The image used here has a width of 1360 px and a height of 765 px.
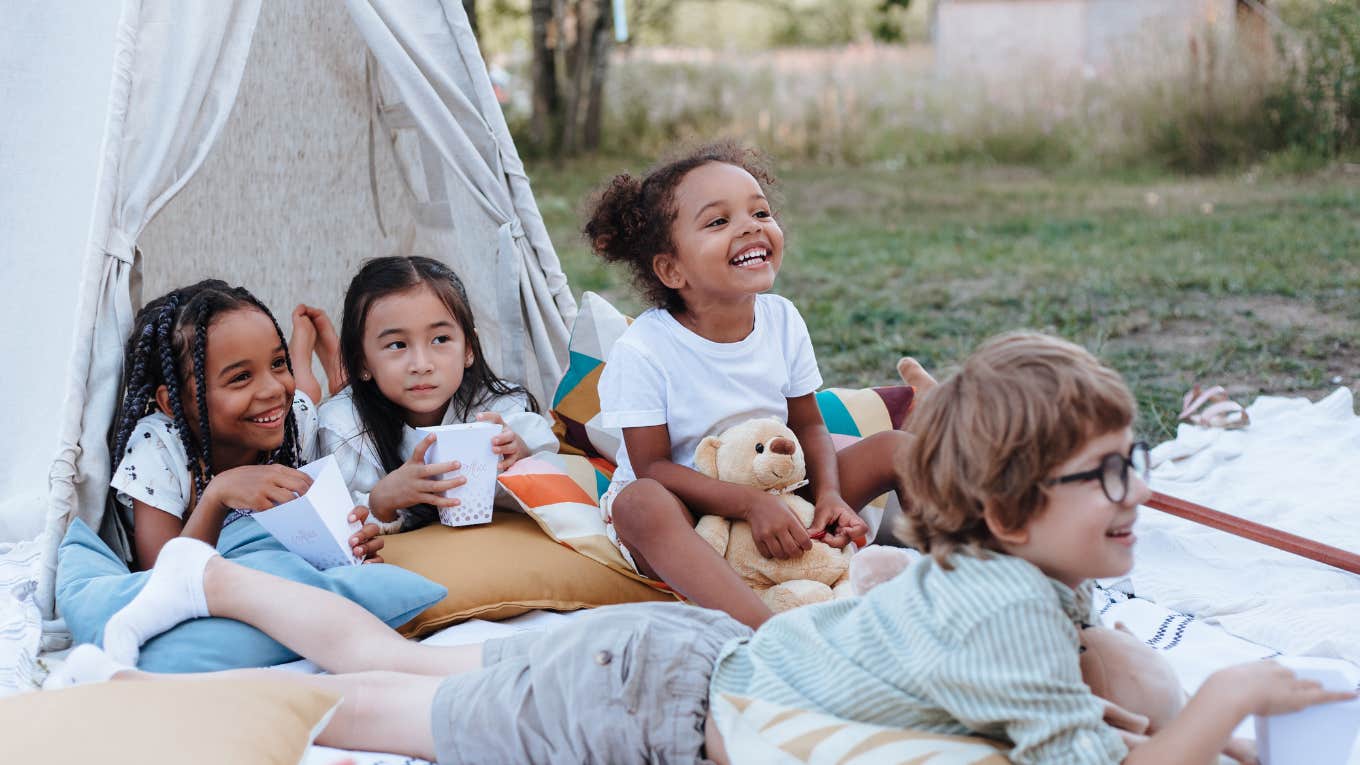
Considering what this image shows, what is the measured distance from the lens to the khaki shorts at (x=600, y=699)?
6.00ft

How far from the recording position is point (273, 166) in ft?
11.7

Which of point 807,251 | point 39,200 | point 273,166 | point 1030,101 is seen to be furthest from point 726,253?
point 1030,101

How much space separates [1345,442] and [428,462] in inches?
95.8

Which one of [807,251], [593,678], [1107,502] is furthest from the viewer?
[807,251]

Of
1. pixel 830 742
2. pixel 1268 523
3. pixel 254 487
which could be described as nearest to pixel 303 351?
pixel 254 487

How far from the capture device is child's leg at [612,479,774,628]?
233 centimetres

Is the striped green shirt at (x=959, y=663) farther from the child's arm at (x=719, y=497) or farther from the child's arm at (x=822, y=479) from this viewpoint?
the child's arm at (x=822, y=479)

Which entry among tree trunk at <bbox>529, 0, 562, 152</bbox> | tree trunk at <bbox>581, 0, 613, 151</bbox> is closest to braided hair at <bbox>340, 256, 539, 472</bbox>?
tree trunk at <bbox>581, 0, 613, 151</bbox>

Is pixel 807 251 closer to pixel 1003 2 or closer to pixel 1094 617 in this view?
pixel 1094 617

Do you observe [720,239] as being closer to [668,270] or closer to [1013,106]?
[668,270]

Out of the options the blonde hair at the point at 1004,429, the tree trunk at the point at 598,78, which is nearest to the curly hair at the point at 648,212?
the blonde hair at the point at 1004,429

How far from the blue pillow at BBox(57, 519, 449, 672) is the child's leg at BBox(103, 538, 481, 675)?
23mm

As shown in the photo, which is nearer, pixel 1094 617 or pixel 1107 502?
pixel 1107 502

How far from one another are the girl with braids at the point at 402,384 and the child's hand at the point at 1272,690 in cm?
165
